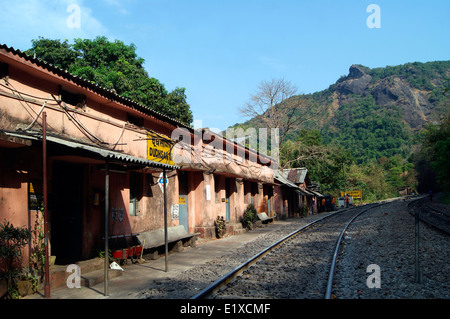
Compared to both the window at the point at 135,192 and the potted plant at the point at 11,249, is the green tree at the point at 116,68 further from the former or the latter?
the potted plant at the point at 11,249

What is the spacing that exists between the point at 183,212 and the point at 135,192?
14.3 feet

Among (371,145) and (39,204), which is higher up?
(371,145)

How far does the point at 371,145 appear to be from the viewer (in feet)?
398

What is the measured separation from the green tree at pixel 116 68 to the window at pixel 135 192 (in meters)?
14.9

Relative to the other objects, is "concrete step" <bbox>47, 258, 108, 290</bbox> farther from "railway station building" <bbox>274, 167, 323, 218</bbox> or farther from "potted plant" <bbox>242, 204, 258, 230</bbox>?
Answer: "railway station building" <bbox>274, 167, 323, 218</bbox>

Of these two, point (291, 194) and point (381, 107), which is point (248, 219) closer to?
point (291, 194)

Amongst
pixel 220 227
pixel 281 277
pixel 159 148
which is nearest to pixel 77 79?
pixel 159 148

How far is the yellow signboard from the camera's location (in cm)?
1343

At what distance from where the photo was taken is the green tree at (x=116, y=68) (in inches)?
1048
